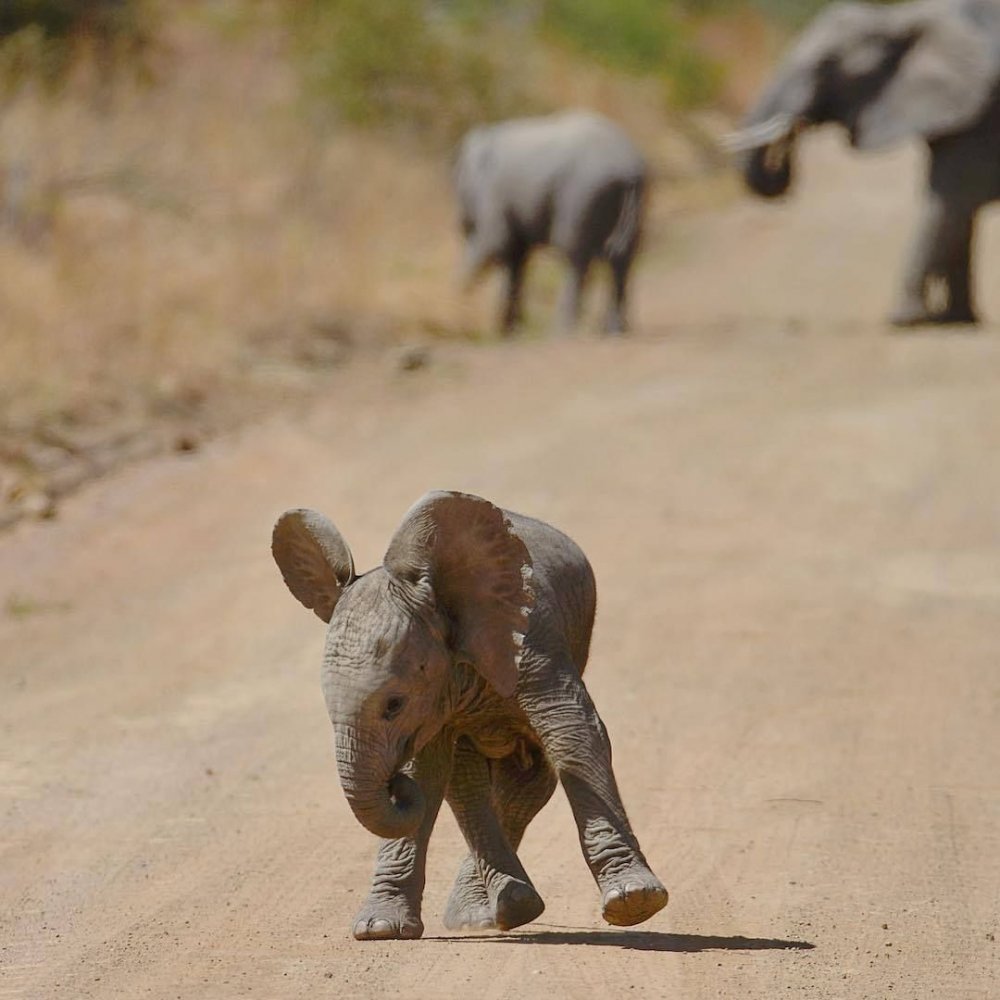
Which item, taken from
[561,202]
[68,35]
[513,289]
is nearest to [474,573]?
[561,202]

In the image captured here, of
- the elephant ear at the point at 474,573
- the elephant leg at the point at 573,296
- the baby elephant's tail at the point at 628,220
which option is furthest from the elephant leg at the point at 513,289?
the elephant ear at the point at 474,573

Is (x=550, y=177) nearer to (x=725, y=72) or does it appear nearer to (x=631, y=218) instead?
(x=631, y=218)

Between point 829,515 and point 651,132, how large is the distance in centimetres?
2047

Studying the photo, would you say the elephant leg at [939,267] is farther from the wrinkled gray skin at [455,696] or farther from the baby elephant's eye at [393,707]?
the baby elephant's eye at [393,707]

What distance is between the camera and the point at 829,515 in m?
12.7

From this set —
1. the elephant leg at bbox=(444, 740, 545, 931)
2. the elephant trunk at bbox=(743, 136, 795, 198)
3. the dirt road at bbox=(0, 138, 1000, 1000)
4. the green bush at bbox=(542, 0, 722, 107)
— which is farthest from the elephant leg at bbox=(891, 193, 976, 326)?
the green bush at bbox=(542, 0, 722, 107)

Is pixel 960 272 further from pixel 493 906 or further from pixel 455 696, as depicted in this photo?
pixel 455 696

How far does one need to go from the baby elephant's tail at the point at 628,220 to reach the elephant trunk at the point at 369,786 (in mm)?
13842

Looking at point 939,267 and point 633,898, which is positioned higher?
point 939,267

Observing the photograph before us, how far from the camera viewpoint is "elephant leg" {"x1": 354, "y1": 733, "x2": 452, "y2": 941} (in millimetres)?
6102

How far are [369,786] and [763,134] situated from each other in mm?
12868

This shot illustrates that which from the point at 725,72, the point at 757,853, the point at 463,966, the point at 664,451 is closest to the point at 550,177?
the point at 664,451

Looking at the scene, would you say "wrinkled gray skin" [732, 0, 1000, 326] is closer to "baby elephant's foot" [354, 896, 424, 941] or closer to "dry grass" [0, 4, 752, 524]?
"dry grass" [0, 4, 752, 524]

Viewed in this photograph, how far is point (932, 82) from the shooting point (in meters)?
17.2
